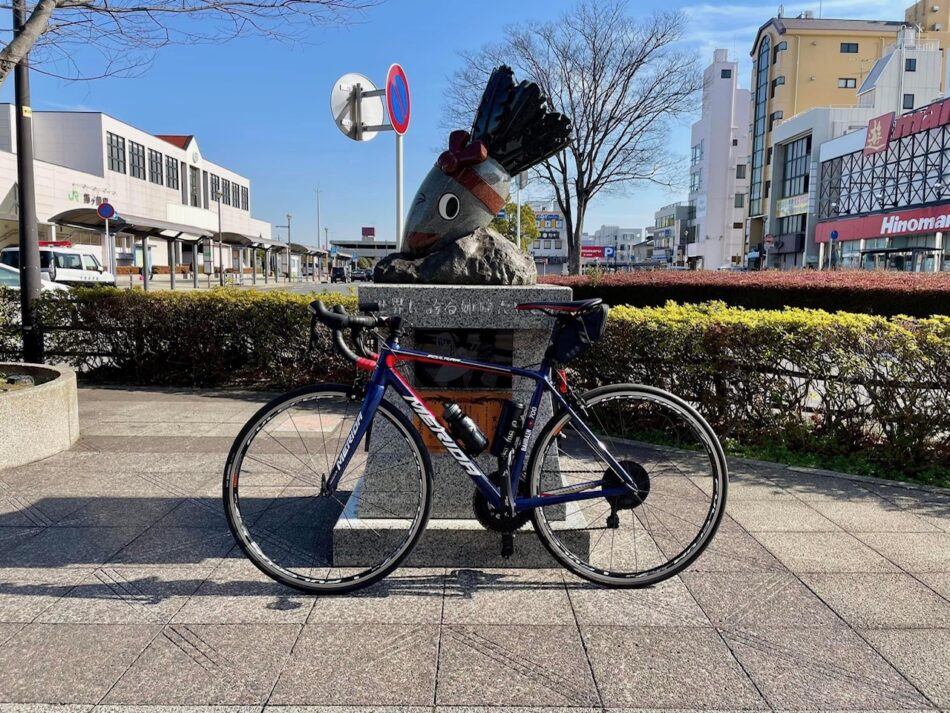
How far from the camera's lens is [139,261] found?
2148 inches

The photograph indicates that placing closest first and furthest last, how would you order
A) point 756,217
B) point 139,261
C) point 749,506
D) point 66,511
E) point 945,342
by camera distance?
point 66,511 → point 749,506 → point 945,342 → point 139,261 → point 756,217

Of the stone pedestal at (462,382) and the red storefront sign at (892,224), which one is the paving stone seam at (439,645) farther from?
the red storefront sign at (892,224)

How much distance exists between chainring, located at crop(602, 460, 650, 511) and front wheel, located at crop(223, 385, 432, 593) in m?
0.79

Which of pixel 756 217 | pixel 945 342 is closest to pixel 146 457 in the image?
pixel 945 342

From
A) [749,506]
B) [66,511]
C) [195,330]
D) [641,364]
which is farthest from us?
[195,330]

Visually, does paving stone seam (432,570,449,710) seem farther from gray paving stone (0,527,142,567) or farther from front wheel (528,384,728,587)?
gray paving stone (0,527,142,567)

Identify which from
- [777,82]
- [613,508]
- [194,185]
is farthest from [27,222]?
[777,82]

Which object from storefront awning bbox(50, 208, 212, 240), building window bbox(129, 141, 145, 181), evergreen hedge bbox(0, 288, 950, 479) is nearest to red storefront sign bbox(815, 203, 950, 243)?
evergreen hedge bbox(0, 288, 950, 479)

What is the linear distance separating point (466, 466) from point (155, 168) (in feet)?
208

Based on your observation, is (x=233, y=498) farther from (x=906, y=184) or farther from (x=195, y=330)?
(x=906, y=184)

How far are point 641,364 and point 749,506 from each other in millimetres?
1820

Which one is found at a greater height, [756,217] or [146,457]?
[756,217]

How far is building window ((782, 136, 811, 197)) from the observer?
179 ft

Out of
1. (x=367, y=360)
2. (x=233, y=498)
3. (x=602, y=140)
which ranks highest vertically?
(x=602, y=140)
